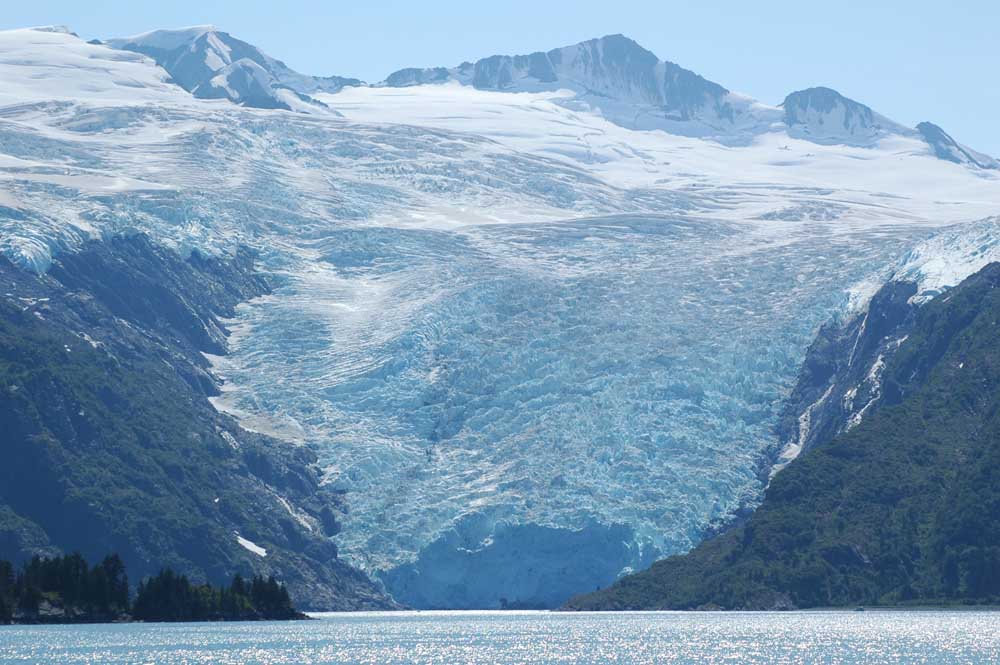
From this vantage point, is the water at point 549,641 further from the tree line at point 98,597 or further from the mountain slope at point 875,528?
the mountain slope at point 875,528

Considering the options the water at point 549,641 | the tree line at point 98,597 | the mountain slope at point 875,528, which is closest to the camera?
the water at point 549,641

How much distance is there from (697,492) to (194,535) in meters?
52.8

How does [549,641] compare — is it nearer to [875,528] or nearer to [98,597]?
[98,597]

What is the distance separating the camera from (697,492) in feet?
647

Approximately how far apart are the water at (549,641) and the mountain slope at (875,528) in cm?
963

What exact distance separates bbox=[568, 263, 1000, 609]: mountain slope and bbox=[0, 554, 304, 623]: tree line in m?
49.8

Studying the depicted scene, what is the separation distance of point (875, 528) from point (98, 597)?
252 ft

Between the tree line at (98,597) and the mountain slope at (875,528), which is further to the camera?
the mountain slope at (875,528)

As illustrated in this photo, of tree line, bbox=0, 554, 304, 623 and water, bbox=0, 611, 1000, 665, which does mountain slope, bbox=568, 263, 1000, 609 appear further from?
tree line, bbox=0, 554, 304, 623

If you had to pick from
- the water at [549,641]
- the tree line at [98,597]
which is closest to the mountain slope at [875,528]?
the water at [549,641]

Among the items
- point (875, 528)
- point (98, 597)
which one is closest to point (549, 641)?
point (98, 597)

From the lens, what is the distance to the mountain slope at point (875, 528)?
559ft

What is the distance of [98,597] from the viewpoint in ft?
460

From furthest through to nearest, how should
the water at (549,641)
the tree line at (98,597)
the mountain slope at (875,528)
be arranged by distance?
the mountain slope at (875,528)
the tree line at (98,597)
the water at (549,641)
